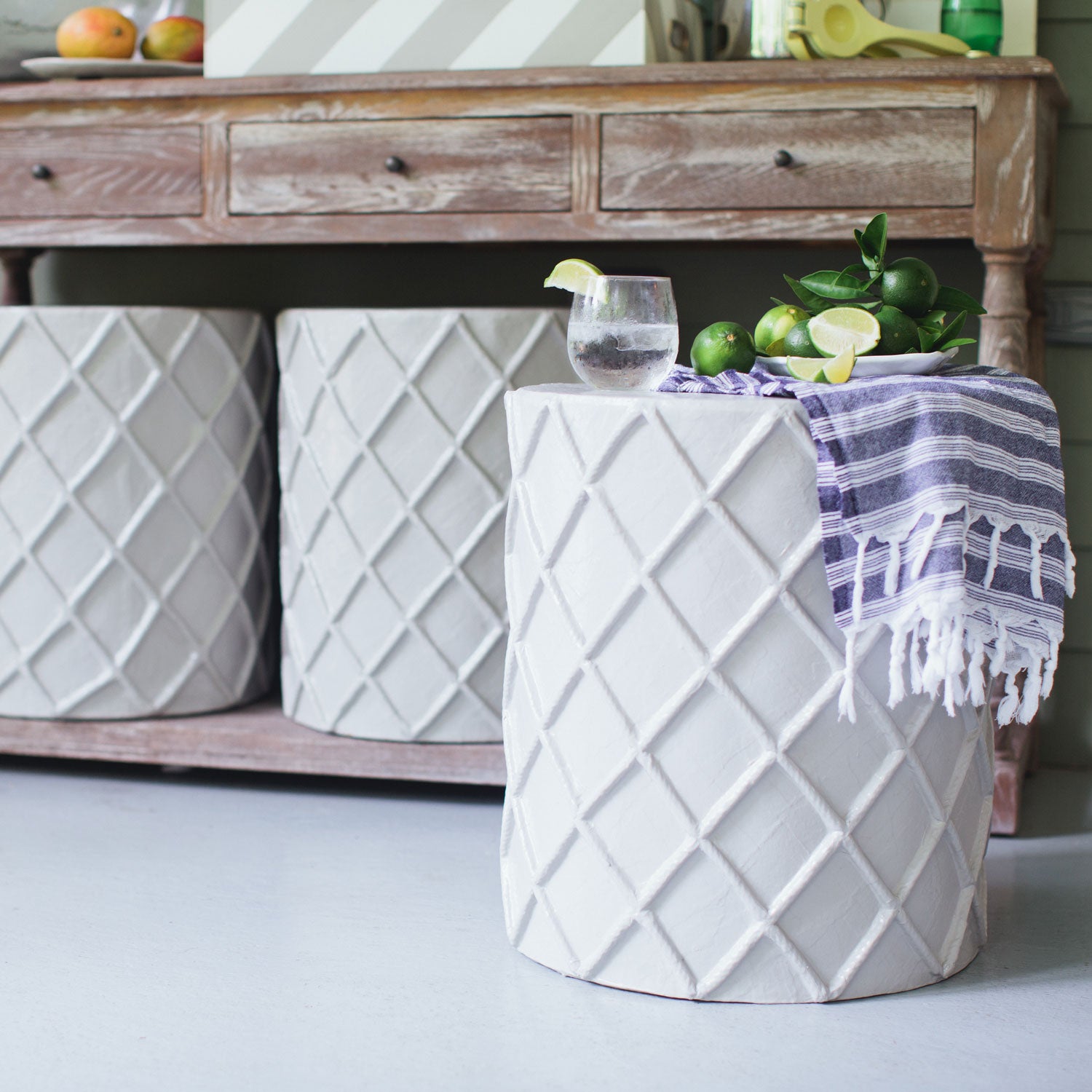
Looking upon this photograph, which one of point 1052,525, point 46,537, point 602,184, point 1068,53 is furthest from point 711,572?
point 1068,53

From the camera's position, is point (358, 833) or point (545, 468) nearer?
point (545, 468)

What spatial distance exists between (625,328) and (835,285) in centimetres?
23

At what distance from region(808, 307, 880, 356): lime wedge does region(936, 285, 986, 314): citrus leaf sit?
117 mm

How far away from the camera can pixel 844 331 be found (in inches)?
50.2

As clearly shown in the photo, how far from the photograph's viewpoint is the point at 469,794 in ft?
6.06

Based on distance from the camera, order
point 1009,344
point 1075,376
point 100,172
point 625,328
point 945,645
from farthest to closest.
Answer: point 1075,376 → point 100,172 → point 1009,344 → point 625,328 → point 945,645

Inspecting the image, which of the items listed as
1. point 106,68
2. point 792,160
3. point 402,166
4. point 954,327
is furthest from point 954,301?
point 106,68

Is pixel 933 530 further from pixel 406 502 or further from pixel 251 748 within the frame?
pixel 251 748

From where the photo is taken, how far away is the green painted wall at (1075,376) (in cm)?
192

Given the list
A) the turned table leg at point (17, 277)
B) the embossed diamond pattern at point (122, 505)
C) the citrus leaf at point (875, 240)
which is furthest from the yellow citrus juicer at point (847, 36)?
the turned table leg at point (17, 277)

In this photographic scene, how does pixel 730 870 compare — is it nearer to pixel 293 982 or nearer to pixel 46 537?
pixel 293 982

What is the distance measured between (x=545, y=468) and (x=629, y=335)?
5.4 inches

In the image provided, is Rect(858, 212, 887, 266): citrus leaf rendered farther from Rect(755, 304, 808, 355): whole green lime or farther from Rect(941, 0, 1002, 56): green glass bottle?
Rect(941, 0, 1002, 56): green glass bottle

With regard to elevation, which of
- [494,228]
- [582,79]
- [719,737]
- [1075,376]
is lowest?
[719,737]
